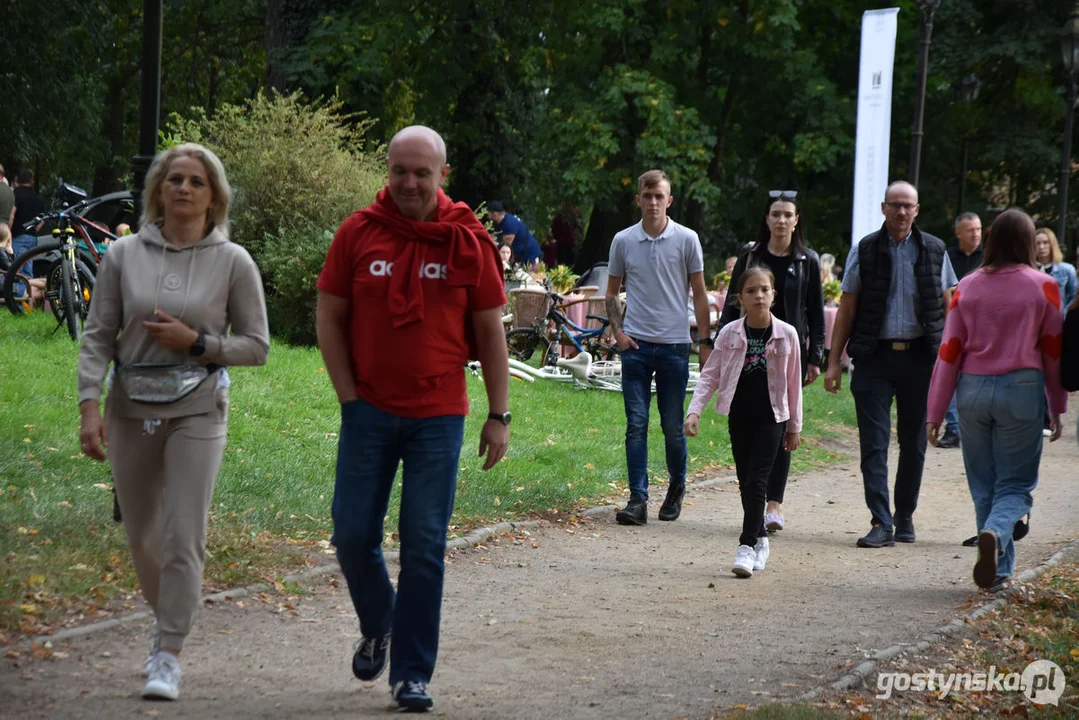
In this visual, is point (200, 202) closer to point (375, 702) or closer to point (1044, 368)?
point (375, 702)

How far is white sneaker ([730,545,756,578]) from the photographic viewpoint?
776 cm

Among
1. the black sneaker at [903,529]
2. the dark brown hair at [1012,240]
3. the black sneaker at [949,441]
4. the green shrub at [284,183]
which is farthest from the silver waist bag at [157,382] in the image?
the green shrub at [284,183]

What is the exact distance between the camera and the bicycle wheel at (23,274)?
1399 cm

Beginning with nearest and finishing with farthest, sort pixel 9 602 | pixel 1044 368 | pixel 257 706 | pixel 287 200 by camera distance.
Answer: pixel 257 706 < pixel 9 602 < pixel 1044 368 < pixel 287 200

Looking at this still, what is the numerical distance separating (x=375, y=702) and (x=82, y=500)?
3201mm

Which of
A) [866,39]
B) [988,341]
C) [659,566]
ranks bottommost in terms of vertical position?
[659,566]

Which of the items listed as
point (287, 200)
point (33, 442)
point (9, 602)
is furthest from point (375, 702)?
point (287, 200)

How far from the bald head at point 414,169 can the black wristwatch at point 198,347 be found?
852mm

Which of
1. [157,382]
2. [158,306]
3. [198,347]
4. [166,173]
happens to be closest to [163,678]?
[157,382]

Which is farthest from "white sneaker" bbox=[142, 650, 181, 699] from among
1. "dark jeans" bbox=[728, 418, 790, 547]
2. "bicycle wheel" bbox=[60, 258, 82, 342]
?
"bicycle wheel" bbox=[60, 258, 82, 342]

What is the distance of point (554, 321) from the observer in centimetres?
1777

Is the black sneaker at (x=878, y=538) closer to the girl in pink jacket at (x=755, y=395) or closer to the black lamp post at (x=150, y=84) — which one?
the girl in pink jacket at (x=755, y=395)

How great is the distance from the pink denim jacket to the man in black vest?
3.31 ft

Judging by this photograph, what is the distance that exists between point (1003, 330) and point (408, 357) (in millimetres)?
3725
